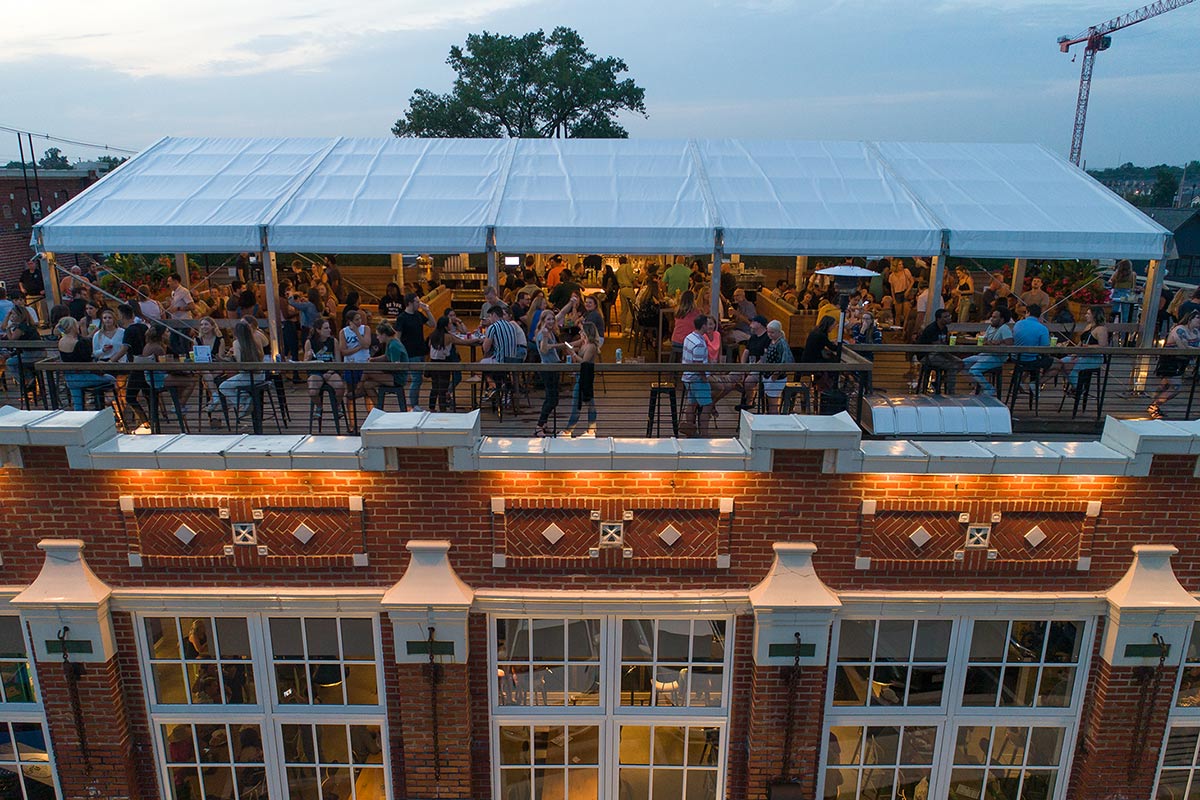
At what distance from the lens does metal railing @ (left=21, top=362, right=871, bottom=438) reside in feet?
23.6

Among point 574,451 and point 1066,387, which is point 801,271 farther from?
point 574,451

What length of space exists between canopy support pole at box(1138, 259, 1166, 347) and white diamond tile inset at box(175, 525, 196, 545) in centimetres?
1205

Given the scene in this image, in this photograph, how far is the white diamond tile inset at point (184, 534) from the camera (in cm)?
701

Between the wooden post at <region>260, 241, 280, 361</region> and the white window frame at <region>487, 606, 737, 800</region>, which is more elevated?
the wooden post at <region>260, 241, 280, 361</region>

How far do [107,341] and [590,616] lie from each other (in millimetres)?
Answer: 6399

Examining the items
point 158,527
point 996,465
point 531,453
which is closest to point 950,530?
point 996,465

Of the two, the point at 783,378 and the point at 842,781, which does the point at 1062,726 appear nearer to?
the point at 842,781

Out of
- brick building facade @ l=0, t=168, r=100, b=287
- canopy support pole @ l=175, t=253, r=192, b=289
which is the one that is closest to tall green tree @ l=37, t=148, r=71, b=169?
brick building facade @ l=0, t=168, r=100, b=287

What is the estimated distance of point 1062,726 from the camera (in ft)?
25.6

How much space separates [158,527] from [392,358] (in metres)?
2.90

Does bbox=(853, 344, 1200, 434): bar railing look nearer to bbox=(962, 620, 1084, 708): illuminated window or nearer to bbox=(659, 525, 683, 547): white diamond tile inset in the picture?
bbox=(962, 620, 1084, 708): illuminated window

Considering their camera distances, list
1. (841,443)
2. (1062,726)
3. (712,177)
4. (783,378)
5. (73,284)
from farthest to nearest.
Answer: (73,284) < (712,177) < (783,378) < (1062,726) < (841,443)

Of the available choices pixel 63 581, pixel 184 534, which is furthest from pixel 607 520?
pixel 63 581

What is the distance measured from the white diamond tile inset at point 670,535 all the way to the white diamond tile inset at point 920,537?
2075 mm
